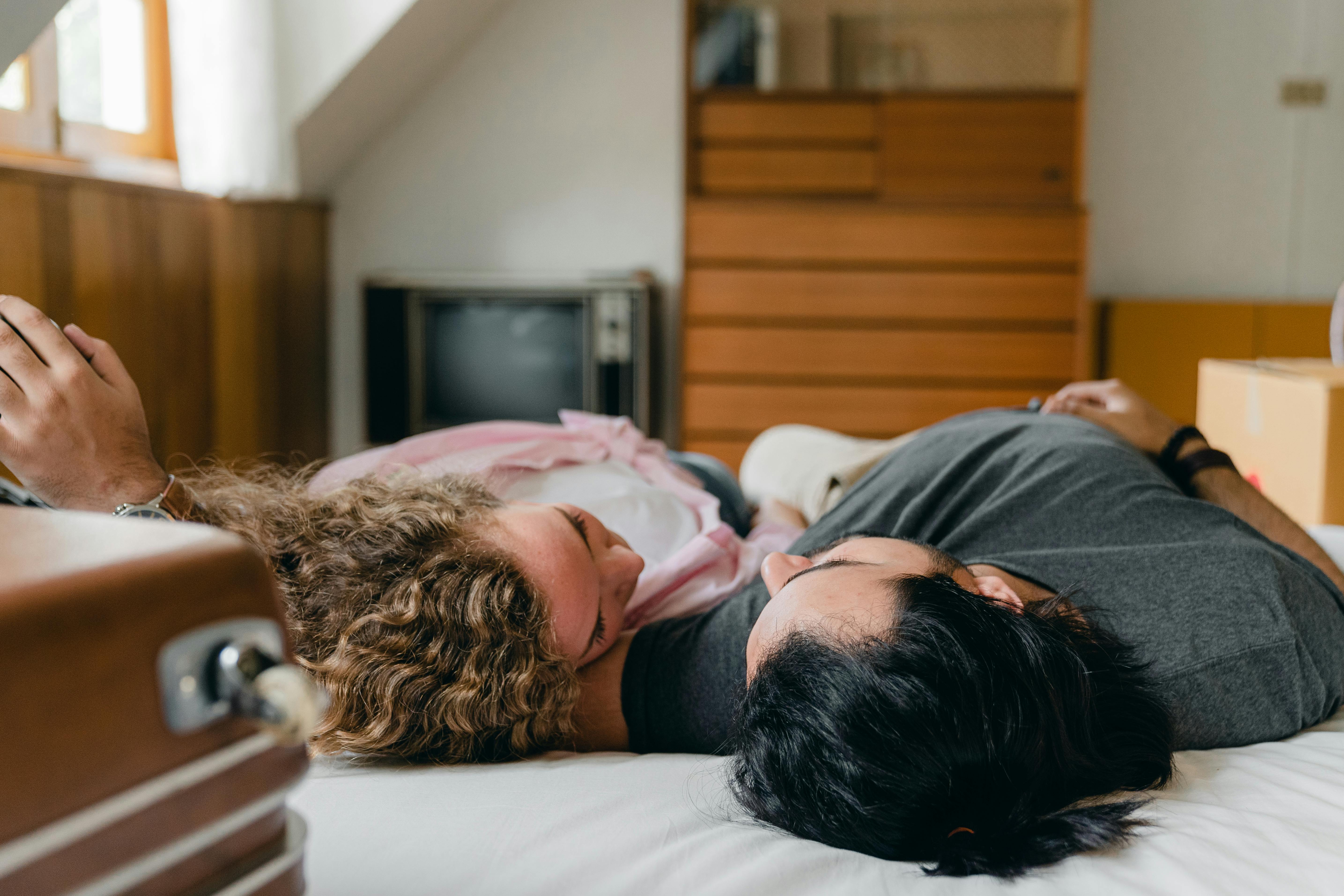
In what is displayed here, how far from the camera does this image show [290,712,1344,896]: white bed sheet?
0.56 m

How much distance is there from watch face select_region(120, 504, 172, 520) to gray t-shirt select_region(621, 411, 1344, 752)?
43cm

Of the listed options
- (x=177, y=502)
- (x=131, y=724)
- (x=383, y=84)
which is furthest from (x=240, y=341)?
(x=131, y=724)

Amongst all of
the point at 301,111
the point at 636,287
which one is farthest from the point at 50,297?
the point at 636,287

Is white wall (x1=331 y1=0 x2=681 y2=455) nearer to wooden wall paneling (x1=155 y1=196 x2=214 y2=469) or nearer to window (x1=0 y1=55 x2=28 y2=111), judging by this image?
wooden wall paneling (x1=155 y1=196 x2=214 y2=469)

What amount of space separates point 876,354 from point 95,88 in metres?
2.36

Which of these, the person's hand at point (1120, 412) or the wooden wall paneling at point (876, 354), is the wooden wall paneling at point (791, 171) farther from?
the person's hand at point (1120, 412)

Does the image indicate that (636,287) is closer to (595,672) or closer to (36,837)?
(595,672)

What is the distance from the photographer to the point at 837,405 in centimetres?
303

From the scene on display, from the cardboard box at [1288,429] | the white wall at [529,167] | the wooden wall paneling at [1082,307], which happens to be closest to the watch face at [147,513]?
the cardboard box at [1288,429]

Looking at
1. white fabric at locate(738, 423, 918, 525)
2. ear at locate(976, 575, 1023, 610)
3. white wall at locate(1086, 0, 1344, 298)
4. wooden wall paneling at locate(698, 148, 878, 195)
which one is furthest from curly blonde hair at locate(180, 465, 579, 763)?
white wall at locate(1086, 0, 1344, 298)

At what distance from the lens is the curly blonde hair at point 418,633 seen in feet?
2.45

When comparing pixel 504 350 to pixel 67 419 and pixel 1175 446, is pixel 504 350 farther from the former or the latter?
pixel 67 419

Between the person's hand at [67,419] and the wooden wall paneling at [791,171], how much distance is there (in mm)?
2484

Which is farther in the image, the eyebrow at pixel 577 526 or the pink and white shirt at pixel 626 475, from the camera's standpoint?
the pink and white shirt at pixel 626 475
